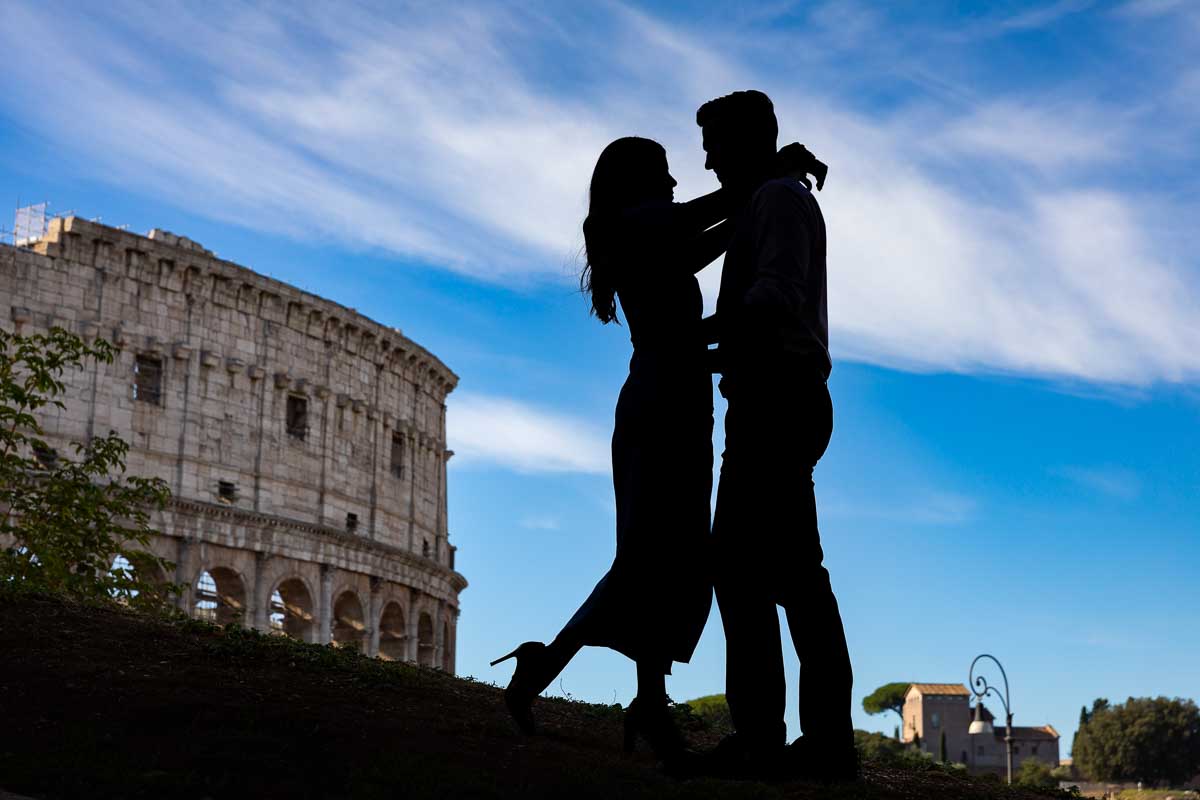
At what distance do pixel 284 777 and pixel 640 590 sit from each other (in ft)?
6.78

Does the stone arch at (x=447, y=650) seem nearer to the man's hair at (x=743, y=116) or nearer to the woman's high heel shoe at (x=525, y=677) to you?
the woman's high heel shoe at (x=525, y=677)

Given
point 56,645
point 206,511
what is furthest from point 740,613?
point 206,511

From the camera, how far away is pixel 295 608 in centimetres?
6041

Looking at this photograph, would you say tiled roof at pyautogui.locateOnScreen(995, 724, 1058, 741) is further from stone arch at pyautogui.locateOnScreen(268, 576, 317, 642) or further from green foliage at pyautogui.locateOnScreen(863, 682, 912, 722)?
stone arch at pyautogui.locateOnScreen(268, 576, 317, 642)

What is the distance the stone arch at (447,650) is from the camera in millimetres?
69438

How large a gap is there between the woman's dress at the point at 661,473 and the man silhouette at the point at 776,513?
26cm

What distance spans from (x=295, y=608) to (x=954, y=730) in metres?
85.9

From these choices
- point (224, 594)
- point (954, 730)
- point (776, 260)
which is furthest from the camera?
point (954, 730)

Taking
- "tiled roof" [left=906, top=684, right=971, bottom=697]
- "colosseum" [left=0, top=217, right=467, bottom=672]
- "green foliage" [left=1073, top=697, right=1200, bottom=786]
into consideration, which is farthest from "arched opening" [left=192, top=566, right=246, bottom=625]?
"tiled roof" [left=906, top=684, right=971, bottom=697]

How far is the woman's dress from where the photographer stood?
319 inches

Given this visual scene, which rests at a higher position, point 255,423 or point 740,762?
point 255,423

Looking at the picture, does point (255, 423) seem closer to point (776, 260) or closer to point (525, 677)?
point (525, 677)

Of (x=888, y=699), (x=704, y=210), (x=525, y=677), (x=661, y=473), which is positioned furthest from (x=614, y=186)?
(x=888, y=699)

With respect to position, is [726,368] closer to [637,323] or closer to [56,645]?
[637,323]
